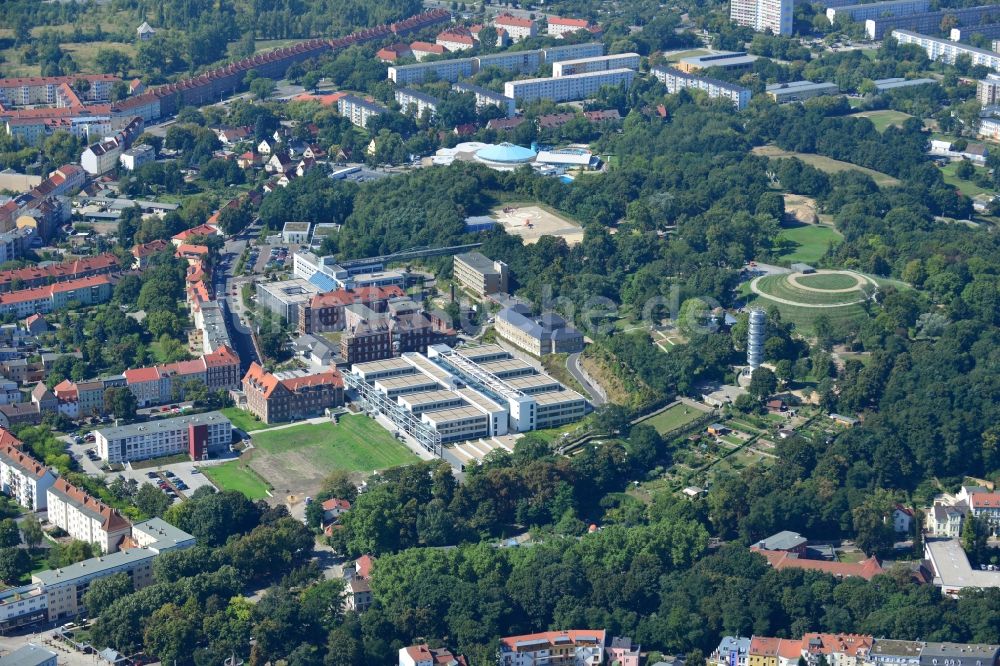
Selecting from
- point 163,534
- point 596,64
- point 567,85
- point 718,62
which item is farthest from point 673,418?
point 718,62

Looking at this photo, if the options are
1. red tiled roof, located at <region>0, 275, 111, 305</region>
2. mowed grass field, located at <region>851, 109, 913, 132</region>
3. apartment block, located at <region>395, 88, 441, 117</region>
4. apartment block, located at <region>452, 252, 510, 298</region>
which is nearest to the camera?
red tiled roof, located at <region>0, 275, 111, 305</region>

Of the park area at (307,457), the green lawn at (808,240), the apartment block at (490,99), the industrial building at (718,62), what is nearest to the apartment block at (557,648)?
the park area at (307,457)

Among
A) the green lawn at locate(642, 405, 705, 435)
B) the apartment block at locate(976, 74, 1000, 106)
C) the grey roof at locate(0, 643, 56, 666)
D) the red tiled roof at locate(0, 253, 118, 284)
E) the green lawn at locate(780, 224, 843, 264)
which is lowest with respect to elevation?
the green lawn at locate(642, 405, 705, 435)

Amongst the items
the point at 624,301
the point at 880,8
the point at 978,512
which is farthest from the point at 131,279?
the point at 880,8

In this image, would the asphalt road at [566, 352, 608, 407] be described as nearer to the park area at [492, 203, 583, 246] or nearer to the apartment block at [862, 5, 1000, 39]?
the park area at [492, 203, 583, 246]

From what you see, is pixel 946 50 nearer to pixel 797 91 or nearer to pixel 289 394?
pixel 797 91

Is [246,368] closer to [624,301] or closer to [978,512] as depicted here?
[624,301]

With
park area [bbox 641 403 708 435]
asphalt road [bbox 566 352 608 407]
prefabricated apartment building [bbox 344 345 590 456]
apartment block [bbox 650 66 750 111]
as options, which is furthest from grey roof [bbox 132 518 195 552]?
apartment block [bbox 650 66 750 111]
